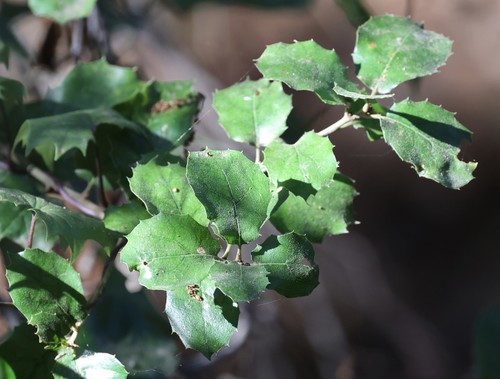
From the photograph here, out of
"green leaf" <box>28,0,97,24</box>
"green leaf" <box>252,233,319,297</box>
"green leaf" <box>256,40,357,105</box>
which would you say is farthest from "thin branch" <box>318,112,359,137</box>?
"green leaf" <box>28,0,97,24</box>

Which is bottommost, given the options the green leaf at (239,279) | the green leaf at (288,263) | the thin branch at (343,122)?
the green leaf at (288,263)

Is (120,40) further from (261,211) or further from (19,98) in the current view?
(261,211)

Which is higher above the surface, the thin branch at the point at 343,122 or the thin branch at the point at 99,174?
the thin branch at the point at 343,122

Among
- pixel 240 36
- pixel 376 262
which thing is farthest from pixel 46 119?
pixel 240 36

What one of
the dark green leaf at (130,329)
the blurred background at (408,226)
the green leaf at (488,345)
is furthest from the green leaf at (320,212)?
the blurred background at (408,226)

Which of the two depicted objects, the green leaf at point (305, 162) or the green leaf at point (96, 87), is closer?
the green leaf at point (305, 162)

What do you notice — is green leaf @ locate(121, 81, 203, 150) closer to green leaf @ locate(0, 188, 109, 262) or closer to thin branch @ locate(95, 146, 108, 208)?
thin branch @ locate(95, 146, 108, 208)

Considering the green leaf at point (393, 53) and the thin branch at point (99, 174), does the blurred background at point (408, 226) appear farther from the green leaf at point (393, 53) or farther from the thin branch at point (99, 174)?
the green leaf at point (393, 53)
